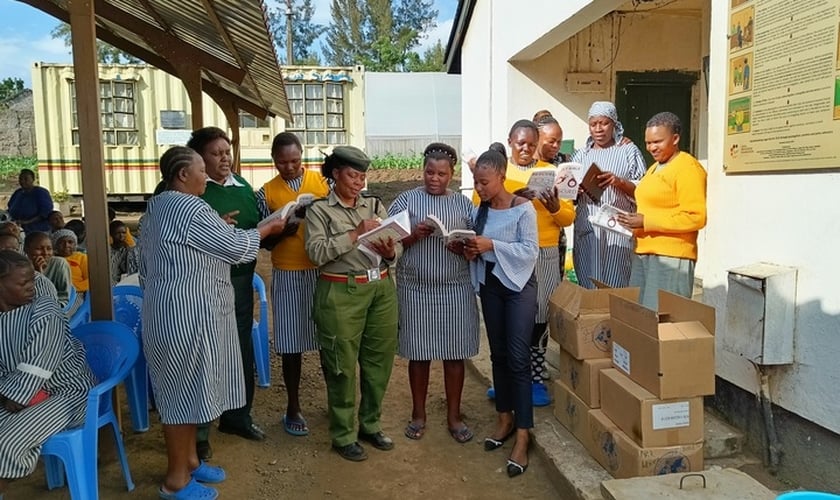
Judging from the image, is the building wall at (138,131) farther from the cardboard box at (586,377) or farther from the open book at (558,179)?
the cardboard box at (586,377)

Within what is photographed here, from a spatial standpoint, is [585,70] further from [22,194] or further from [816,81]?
[22,194]

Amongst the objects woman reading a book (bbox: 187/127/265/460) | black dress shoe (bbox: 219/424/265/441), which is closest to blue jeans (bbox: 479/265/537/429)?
woman reading a book (bbox: 187/127/265/460)

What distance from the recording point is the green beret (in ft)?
10.3

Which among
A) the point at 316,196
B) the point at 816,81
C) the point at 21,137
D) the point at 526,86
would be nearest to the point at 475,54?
the point at 526,86

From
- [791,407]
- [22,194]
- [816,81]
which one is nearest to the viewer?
[816,81]

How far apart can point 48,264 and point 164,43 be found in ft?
7.36

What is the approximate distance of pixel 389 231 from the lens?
2.94 meters

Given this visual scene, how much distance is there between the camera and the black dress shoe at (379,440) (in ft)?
11.6

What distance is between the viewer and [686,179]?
10.3 feet

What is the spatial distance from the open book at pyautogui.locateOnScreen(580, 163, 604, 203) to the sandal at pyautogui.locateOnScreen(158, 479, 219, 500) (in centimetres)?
A: 256

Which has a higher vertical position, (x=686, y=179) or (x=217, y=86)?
(x=217, y=86)

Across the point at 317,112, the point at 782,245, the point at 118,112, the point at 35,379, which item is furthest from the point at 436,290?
the point at 118,112

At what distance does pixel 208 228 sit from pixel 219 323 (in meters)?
0.45

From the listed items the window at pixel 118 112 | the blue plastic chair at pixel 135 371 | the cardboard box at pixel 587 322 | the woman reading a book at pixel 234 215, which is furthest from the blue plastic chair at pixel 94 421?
the window at pixel 118 112
